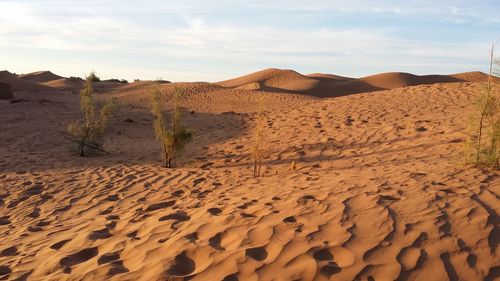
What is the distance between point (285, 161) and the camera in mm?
8945

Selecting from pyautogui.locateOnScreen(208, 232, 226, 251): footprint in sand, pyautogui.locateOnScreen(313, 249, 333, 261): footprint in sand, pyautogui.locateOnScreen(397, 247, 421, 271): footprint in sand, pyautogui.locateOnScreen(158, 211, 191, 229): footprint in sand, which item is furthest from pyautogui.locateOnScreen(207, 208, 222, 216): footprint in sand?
pyautogui.locateOnScreen(397, 247, 421, 271): footprint in sand

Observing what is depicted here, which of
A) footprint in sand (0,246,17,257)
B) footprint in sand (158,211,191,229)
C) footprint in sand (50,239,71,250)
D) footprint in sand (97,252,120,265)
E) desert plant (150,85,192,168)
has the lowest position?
footprint in sand (0,246,17,257)

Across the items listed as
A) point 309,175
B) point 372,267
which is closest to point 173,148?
point 309,175

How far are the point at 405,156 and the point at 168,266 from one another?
5516 millimetres

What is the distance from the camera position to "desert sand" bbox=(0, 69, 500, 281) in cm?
366

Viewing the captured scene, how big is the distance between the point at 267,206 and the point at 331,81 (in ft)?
120

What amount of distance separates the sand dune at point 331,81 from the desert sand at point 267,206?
24.0 metres

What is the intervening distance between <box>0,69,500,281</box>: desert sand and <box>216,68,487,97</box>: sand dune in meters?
24.0

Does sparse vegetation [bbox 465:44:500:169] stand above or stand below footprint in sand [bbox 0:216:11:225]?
above

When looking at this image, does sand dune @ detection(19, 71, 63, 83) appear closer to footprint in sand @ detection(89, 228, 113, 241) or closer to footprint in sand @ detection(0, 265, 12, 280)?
footprint in sand @ detection(89, 228, 113, 241)

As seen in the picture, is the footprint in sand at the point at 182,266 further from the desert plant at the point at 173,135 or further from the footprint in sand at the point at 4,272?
the desert plant at the point at 173,135

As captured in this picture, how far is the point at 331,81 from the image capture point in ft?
133

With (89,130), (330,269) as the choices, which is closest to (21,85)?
(89,130)

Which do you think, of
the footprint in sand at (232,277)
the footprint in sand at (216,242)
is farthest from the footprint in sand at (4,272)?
the footprint in sand at (232,277)
